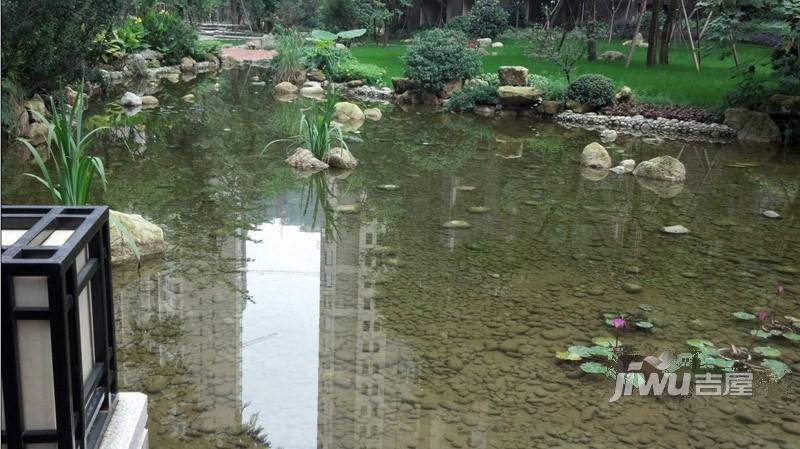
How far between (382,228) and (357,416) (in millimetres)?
3098

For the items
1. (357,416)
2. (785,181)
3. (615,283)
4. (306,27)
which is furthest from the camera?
(306,27)

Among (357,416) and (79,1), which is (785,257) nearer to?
(357,416)

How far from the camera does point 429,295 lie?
16.0ft

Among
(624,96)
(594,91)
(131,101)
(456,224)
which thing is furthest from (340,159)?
(624,96)

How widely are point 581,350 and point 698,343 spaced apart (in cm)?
72

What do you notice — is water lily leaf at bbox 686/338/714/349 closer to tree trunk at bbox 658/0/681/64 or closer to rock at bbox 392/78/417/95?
rock at bbox 392/78/417/95

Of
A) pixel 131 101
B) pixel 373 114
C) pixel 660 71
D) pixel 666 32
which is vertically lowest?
pixel 373 114

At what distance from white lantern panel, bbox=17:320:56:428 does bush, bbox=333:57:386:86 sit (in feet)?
53.1

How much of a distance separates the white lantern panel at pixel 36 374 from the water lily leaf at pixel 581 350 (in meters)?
2.78

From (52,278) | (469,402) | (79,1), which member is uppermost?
(79,1)

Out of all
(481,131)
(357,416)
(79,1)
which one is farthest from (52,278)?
(481,131)

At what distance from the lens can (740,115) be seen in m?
12.6

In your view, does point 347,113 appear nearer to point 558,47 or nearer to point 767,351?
point 558,47

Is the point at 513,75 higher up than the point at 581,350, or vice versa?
the point at 513,75
